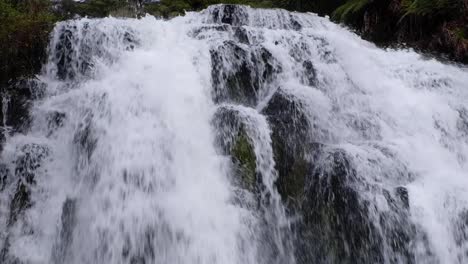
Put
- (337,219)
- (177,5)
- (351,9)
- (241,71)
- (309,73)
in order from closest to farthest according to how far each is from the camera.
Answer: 1. (337,219)
2. (241,71)
3. (309,73)
4. (351,9)
5. (177,5)

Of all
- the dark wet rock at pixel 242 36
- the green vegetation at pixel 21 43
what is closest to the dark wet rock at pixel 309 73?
the dark wet rock at pixel 242 36

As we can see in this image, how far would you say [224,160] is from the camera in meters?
6.42

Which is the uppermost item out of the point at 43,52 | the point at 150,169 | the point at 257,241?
the point at 43,52

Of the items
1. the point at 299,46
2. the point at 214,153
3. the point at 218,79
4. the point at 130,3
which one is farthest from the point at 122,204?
the point at 130,3

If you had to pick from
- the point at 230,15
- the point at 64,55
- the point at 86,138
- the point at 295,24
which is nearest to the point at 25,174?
the point at 86,138

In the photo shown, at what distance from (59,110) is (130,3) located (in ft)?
34.0

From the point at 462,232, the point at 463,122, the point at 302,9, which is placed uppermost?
the point at 302,9

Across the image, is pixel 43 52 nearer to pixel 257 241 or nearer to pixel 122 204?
pixel 122 204

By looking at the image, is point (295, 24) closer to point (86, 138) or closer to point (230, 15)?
point (230, 15)

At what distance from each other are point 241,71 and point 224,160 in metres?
2.31

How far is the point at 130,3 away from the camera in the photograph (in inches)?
650

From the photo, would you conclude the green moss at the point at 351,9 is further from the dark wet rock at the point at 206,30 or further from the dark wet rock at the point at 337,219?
the dark wet rock at the point at 337,219

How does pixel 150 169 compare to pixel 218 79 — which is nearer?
pixel 150 169

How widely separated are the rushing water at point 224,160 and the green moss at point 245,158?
2cm
